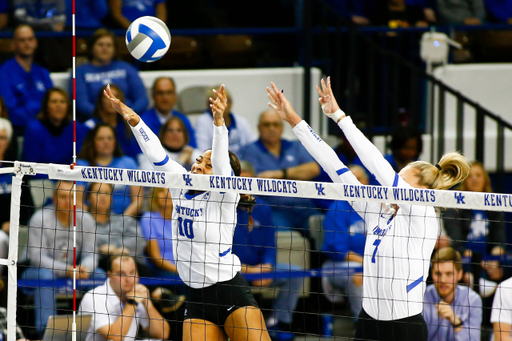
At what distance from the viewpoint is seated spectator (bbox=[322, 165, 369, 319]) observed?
6.90 metres

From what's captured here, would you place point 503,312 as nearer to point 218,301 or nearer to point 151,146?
point 218,301

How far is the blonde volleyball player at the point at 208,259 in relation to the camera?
15.6 ft

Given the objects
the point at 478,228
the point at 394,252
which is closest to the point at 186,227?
the point at 394,252

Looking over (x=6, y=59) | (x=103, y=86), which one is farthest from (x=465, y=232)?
(x=6, y=59)

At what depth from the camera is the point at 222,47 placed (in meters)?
9.18

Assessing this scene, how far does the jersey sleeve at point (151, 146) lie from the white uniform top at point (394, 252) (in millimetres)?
1300

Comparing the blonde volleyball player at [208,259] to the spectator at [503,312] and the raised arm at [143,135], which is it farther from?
the spectator at [503,312]

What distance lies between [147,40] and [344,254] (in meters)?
3.17

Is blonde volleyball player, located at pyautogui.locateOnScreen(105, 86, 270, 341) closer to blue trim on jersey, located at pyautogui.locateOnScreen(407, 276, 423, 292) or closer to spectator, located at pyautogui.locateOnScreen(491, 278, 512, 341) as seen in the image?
blue trim on jersey, located at pyautogui.locateOnScreen(407, 276, 423, 292)

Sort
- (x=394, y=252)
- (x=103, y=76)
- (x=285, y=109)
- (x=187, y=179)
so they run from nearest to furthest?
(x=394, y=252) → (x=187, y=179) → (x=285, y=109) → (x=103, y=76)

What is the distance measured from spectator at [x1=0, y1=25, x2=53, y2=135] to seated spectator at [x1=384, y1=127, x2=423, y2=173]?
399 cm

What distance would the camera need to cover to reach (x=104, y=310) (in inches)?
243

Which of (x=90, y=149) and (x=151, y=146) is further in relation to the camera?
(x=90, y=149)

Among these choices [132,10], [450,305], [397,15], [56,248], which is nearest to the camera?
[450,305]
